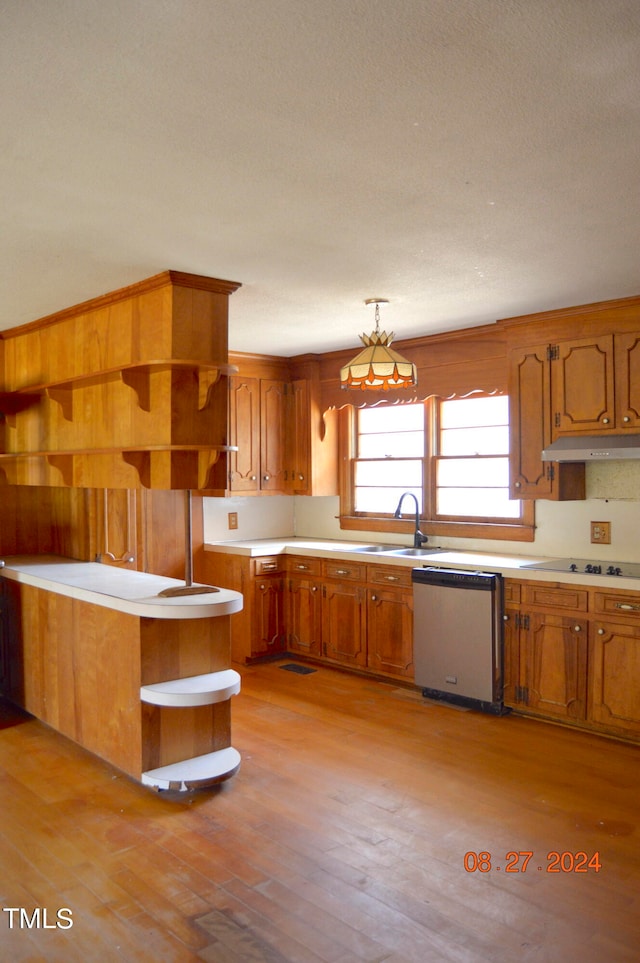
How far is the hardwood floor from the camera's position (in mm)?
2252

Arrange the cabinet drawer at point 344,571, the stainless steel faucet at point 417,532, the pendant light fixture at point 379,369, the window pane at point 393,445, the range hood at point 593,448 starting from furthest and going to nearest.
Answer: the window pane at point 393,445 → the stainless steel faucet at point 417,532 → the cabinet drawer at point 344,571 → the range hood at point 593,448 → the pendant light fixture at point 379,369

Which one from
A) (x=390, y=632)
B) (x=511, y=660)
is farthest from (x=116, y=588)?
(x=511, y=660)

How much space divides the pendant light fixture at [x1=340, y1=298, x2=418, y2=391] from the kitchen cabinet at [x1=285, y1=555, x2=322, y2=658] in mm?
1970

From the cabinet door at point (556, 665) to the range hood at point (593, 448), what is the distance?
2.96ft

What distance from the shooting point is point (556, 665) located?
4090mm

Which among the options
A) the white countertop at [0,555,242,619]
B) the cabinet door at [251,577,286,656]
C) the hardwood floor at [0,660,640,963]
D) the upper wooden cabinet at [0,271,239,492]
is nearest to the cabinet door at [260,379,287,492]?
the cabinet door at [251,577,286,656]

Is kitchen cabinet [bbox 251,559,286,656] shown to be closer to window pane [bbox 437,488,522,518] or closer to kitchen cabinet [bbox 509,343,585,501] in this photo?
window pane [bbox 437,488,522,518]

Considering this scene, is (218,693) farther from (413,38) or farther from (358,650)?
(413,38)

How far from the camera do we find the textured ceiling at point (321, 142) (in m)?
1.56

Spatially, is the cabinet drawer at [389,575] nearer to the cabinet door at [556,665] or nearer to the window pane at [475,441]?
the cabinet door at [556,665]

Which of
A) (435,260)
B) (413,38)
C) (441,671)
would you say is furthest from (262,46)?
(441,671)

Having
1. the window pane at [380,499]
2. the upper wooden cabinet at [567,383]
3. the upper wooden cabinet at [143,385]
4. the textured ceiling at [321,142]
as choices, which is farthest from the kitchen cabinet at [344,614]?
the textured ceiling at [321,142]

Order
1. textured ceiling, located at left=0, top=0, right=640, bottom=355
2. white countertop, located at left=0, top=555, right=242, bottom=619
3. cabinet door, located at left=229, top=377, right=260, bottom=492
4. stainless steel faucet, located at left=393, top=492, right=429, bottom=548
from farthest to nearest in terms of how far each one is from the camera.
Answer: cabinet door, located at left=229, top=377, right=260, bottom=492
stainless steel faucet, located at left=393, top=492, right=429, bottom=548
white countertop, located at left=0, top=555, right=242, bottom=619
textured ceiling, located at left=0, top=0, right=640, bottom=355

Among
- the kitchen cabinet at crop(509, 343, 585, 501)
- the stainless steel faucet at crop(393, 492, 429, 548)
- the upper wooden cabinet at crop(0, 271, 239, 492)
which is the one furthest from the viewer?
the stainless steel faucet at crop(393, 492, 429, 548)
